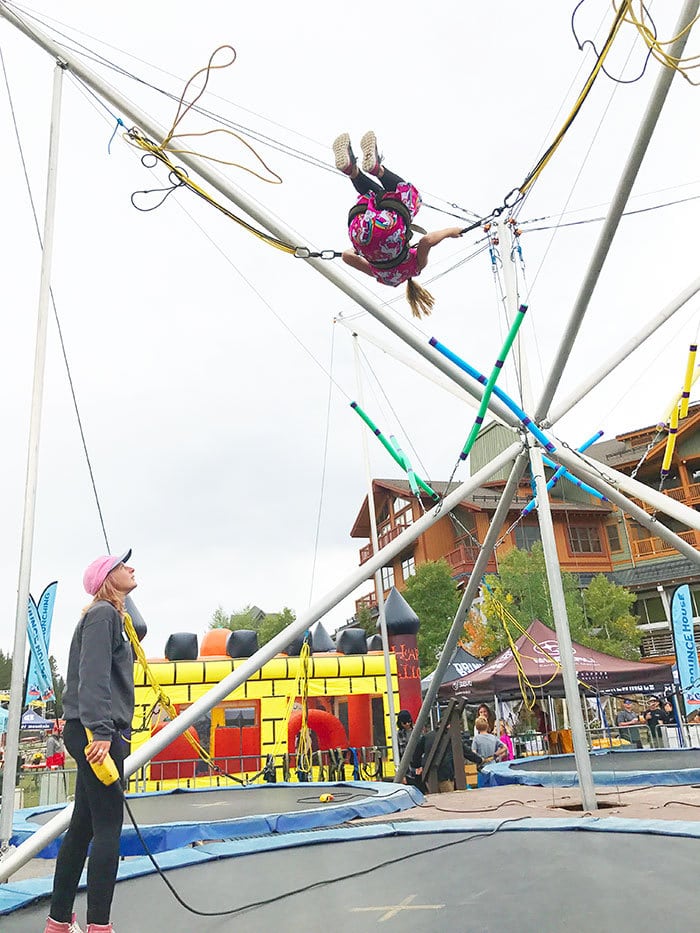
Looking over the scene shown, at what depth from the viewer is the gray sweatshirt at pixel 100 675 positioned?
195 cm

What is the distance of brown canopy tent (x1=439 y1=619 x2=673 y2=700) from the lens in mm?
9844

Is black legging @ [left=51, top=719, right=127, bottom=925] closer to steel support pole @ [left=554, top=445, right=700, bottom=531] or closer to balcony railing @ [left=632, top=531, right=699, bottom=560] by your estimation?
steel support pole @ [left=554, top=445, right=700, bottom=531]

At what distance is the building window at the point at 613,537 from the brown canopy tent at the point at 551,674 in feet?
43.4

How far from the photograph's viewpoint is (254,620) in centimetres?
3741

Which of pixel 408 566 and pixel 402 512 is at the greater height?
pixel 402 512

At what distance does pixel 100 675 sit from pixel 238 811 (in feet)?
11.5

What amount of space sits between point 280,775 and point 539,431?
7.30m

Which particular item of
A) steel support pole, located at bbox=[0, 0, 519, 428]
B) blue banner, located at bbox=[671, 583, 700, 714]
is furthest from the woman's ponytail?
blue banner, located at bbox=[671, 583, 700, 714]

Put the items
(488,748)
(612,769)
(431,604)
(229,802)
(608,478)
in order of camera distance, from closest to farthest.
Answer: (608,478), (229,802), (612,769), (488,748), (431,604)

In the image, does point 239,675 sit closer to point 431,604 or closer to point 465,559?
point 431,604

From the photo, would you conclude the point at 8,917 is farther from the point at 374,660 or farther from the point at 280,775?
the point at 374,660

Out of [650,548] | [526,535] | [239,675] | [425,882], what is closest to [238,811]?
[239,675]

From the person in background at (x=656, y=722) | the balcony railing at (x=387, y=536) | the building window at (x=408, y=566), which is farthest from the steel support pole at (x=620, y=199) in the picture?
the balcony railing at (x=387, y=536)

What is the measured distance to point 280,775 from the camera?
31.9 ft
